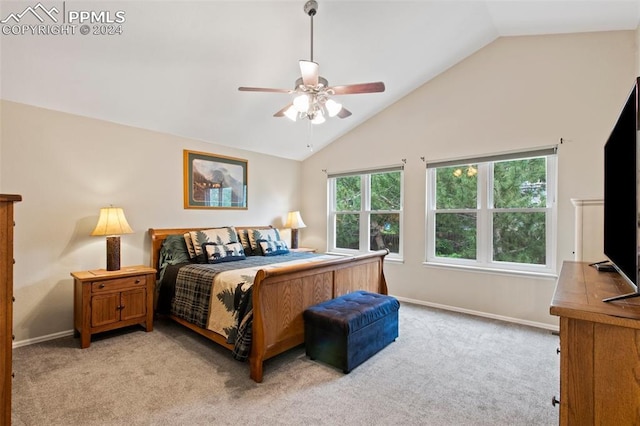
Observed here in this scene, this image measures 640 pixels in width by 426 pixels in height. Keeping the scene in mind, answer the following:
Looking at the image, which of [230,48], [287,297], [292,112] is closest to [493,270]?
[287,297]

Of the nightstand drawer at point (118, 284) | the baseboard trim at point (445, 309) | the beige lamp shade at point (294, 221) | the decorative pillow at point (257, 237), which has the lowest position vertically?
the baseboard trim at point (445, 309)

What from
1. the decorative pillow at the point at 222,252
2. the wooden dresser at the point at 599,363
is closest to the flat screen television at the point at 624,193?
the wooden dresser at the point at 599,363

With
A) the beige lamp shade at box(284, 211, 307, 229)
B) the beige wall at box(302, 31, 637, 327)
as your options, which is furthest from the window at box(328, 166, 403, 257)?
the beige lamp shade at box(284, 211, 307, 229)

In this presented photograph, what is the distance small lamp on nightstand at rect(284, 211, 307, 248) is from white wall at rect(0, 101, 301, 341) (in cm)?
171

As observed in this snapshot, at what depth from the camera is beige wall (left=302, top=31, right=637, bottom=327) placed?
10.1 ft

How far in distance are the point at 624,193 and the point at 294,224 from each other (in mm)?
4273

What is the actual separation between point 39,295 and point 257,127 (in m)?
3.06

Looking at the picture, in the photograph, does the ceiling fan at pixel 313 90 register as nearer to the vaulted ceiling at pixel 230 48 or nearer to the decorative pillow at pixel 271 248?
the vaulted ceiling at pixel 230 48

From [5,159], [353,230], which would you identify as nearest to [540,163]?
[353,230]

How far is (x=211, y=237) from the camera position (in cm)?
378

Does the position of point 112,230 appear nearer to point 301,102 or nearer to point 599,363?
point 301,102

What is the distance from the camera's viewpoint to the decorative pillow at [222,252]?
3.54 meters

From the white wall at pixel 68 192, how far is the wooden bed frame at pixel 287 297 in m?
1.20

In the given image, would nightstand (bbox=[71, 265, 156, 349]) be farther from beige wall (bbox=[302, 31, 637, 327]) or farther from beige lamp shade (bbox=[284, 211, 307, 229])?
beige wall (bbox=[302, 31, 637, 327])
